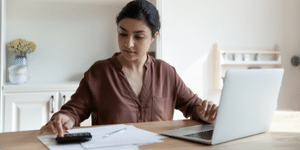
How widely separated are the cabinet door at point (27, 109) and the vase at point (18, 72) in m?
0.19

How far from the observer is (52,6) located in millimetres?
2895

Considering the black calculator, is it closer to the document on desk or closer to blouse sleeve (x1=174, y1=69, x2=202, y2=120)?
the document on desk

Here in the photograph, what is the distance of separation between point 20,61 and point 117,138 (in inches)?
83.8

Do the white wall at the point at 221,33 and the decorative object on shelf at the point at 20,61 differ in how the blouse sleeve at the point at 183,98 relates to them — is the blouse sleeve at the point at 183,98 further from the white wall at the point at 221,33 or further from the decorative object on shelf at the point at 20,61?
the decorative object on shelf at the point at 20,61

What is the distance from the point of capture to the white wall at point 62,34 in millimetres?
2812

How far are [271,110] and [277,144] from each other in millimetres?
184

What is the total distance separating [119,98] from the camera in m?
1.38

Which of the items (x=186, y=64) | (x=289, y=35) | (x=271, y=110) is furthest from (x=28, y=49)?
(x=289, y=35)

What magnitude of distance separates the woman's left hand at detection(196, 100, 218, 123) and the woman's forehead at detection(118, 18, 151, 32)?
473 mm

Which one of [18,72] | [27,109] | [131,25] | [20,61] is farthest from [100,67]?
[20,61]

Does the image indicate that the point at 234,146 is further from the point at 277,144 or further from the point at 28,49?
the point at 28,49

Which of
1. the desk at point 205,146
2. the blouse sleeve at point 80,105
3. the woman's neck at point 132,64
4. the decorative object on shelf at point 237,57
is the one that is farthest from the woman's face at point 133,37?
the decorative object on shelf at point 237,57

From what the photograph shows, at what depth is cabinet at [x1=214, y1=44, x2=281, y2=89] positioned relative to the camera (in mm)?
2996

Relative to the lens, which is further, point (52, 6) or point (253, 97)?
point (52, 6)
